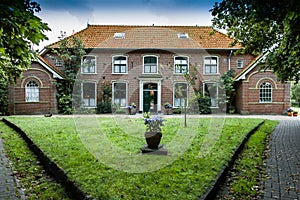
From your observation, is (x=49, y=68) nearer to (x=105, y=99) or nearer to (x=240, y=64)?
(x=105, y=99)

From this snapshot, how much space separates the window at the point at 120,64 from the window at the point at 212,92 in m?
7.15

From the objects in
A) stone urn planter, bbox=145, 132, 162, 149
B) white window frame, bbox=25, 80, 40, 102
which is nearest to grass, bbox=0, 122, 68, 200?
stone urn planter, bbox=145, 132, 162, 149

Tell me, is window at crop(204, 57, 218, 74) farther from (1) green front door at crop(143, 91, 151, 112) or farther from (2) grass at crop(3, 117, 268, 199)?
(2) grass at crop(3, 117, 268, 199)

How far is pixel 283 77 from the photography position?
9.91 m

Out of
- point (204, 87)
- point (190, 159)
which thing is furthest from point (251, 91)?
point (190, 159)

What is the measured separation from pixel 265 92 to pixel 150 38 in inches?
418

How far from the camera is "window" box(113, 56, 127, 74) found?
2080 centimetres

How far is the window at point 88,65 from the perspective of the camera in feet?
65.2

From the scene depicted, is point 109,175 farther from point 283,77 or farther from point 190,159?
point 283,77

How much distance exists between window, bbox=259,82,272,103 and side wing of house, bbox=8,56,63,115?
52.3 feet

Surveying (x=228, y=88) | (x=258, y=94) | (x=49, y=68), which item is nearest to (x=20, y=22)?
(x=49, y=68)

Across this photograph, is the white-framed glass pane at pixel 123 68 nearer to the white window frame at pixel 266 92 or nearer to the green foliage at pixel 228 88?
the green foliage at pixel 228 88

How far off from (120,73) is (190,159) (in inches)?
626

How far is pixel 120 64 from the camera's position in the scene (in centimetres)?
2091
